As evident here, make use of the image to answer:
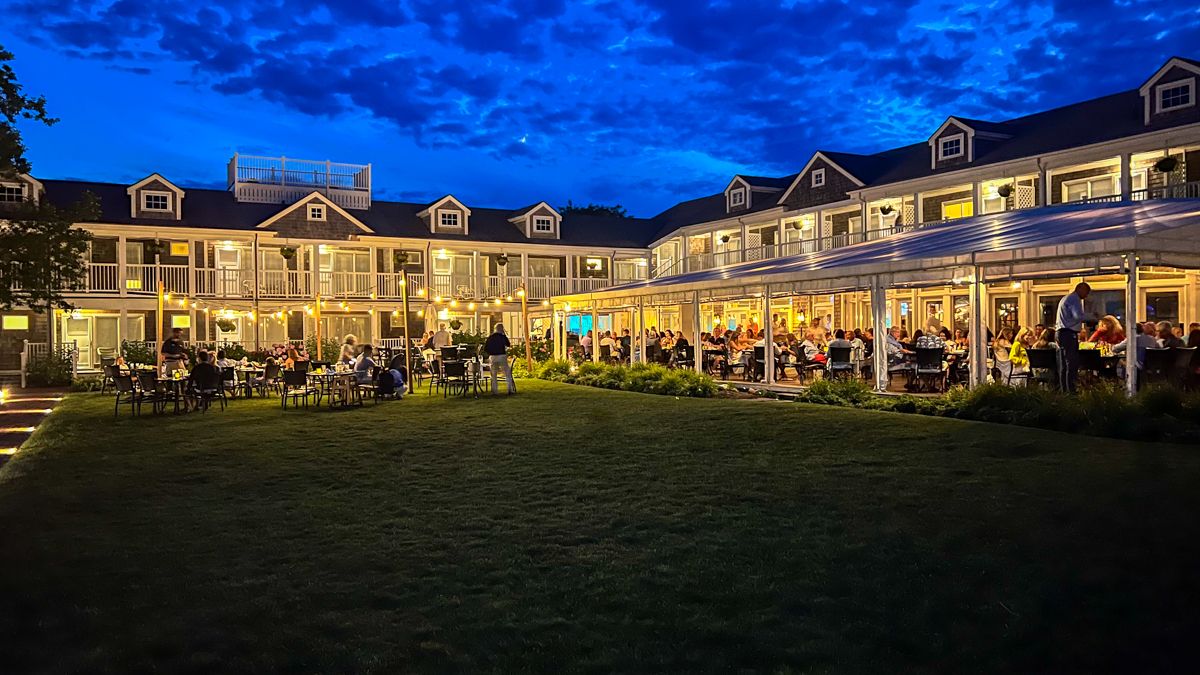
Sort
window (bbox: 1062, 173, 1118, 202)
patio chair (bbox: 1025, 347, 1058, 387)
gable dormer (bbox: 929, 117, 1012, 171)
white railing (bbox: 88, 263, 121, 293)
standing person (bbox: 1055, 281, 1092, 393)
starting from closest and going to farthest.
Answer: standing person (bbox: 1055, 281, 1092, 393) → patio chair (bbox: 1025, 347, 1058, 387) → window (bbox: 1062, 173, 1118, 202) → gable dormer (bbox: 929, 117, 1012, 171) → white railing (bbox: 88, 263, 121, 293)

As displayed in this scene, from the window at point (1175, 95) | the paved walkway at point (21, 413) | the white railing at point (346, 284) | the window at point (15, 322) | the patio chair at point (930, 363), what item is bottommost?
the paved walkway at point (21, 413)

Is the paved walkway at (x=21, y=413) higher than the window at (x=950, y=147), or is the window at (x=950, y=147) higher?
the window at (x=950, y=147)

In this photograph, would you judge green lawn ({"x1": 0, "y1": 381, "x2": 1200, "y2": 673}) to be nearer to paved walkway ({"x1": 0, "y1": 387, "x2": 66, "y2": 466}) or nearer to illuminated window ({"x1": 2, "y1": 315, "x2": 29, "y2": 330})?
paved walkway ({"x1": 0, "y1": 387, "x2": 66, "y2": 466})

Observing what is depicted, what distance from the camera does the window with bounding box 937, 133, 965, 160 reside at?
83.8ft

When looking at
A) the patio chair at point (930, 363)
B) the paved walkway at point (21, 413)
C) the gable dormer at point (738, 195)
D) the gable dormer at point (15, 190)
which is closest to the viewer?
the paved walkway at point (21, 413)

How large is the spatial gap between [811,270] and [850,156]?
16.1m

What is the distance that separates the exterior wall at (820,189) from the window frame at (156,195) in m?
22.3

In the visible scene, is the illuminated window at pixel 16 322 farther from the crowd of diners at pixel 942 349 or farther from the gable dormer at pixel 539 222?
the crowd of diners at pixel 942 349

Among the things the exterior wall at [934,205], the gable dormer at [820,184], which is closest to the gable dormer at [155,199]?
the gable dormer at [820,184]

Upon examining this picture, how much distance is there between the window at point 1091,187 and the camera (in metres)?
21.8

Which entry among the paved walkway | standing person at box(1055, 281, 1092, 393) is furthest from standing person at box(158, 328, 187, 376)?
standing person at box(1055, 281, 1092, 393)

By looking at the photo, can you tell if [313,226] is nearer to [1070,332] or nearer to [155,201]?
[155,201]

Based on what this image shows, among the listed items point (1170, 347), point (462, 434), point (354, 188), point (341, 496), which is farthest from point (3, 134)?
point (354, 188)

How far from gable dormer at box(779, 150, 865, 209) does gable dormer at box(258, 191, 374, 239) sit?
53.1 ft
